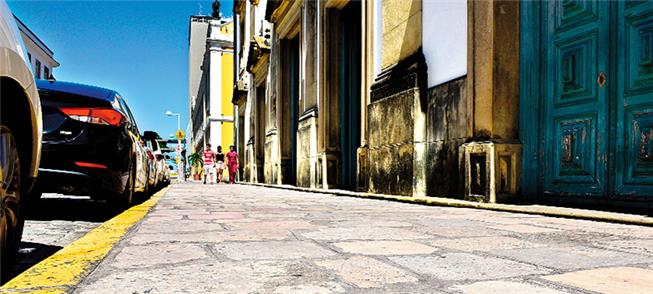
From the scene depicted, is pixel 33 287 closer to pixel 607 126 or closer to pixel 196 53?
pixel 607 126

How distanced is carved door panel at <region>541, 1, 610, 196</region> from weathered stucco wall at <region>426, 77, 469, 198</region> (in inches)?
41.8

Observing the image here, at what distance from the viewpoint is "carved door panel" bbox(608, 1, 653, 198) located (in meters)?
4.82

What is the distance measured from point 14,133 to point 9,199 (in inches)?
12.3

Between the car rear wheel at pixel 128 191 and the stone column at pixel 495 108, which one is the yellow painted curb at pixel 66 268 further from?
the stone column at pixel 495 108

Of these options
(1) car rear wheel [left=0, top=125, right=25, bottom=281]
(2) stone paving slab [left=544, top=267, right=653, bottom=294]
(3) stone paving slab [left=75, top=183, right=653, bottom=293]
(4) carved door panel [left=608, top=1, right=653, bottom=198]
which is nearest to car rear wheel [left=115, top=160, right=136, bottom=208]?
(3) stone paving slab [left=75, top=183, right=653, bottom=293]

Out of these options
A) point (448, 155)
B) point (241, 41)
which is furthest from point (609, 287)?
point (241, 41)

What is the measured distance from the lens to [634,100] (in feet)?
16.3

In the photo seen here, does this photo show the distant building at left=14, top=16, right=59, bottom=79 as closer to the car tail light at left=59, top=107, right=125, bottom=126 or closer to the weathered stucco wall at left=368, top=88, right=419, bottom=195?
the weathered stucco wall at left=368, top=88, right=419, bottom=195

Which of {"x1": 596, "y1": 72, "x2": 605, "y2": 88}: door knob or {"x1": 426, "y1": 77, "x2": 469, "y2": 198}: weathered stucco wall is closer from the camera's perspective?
{"x1": 596, "y1": 72, "x2": 605, "y2": 88}: door knob

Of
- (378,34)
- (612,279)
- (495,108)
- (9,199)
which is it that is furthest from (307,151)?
(612,279)

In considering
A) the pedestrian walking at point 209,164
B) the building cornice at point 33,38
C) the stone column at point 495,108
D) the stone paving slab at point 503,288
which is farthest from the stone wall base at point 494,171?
the building cornice at point 33,38

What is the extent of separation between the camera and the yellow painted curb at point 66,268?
6.33 ft

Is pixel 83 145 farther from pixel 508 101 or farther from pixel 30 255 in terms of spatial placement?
pixel 508 101

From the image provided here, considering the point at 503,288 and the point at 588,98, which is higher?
the point at 588,98
